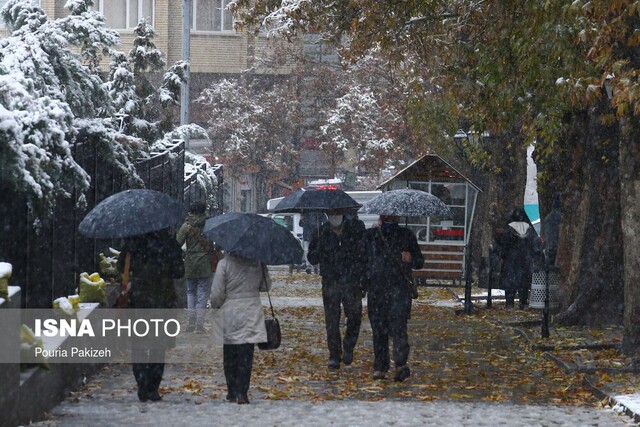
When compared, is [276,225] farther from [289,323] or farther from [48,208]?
[289,323]

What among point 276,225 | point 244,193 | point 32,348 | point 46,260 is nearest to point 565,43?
point 276,225

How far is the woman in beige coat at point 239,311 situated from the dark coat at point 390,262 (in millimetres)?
2139

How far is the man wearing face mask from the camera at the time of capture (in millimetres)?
13945

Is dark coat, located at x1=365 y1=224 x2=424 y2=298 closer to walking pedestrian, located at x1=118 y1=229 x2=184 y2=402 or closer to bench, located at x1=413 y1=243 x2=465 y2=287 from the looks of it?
walking pedestrian, located at x1=118 y1=229 x2=184 y2=402

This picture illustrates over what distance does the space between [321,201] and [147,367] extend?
3824mm

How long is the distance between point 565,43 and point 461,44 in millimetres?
4414

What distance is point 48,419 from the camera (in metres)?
10.4

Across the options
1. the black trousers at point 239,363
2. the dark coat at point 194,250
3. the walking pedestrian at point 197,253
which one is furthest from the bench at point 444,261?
the black trousers at point 239,363

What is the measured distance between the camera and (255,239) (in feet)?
37.1

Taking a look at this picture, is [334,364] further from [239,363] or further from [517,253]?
[517,253]

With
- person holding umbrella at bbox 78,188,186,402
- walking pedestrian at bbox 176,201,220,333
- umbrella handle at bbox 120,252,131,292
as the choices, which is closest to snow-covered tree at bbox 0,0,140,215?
person holding umbrella at bbox 78,188,186,402

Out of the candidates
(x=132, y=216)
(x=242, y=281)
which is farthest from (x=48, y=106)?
(x=242, y=281)

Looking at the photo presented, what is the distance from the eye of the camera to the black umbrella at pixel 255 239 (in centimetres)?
1120

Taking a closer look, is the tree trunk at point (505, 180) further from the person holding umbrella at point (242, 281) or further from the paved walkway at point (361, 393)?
the person holding umbrella at point (242, 281)
